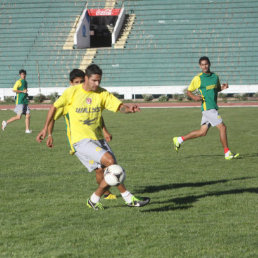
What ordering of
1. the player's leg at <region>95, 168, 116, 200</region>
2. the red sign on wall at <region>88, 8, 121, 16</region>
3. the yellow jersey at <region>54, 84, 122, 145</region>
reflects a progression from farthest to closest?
the red sign on wall at <region>88, 8, 121, 16</region>, the player's leg at <region>95, 168, 116, 200</region>, the yellow jersey at <region>54, 84, 122, 145</region>

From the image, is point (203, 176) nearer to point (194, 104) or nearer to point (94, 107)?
point (94, 107)

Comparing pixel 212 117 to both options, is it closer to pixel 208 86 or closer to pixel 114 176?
pixel 208 86

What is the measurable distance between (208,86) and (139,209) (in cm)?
588

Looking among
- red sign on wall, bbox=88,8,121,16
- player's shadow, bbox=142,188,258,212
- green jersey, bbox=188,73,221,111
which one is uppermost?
red sign on wall, bbox=88,8,121,16

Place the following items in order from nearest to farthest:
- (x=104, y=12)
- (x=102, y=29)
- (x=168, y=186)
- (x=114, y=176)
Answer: (x=114, y=176) < (x=168, y=186) < (x=104, y=12) < (x=102, y=29)

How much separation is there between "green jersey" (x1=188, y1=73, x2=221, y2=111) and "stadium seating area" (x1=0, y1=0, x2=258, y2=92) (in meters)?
27.5

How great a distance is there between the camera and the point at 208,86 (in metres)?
11.8

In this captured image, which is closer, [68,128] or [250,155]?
[68,128]

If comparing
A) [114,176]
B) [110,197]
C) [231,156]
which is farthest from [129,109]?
[231,156]

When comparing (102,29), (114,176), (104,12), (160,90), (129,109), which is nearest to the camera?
(114,176)

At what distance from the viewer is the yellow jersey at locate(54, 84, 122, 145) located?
6.62 m

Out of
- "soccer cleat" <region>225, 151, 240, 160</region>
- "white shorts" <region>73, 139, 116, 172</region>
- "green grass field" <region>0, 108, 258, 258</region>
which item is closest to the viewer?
"green grass field" <region>0, 108, 258, 258</region>

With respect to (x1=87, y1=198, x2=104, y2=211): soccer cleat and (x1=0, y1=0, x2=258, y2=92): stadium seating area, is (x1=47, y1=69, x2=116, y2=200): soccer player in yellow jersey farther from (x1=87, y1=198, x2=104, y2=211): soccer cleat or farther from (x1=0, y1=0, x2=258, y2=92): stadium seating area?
(x1=0, y1=0, x2=258, y2=92): stadium seating area

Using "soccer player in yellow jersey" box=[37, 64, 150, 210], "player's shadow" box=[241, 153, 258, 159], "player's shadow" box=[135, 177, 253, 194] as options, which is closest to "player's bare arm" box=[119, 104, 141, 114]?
"soccer player in yellow jersey" box=[37, 64, 150, 210]
